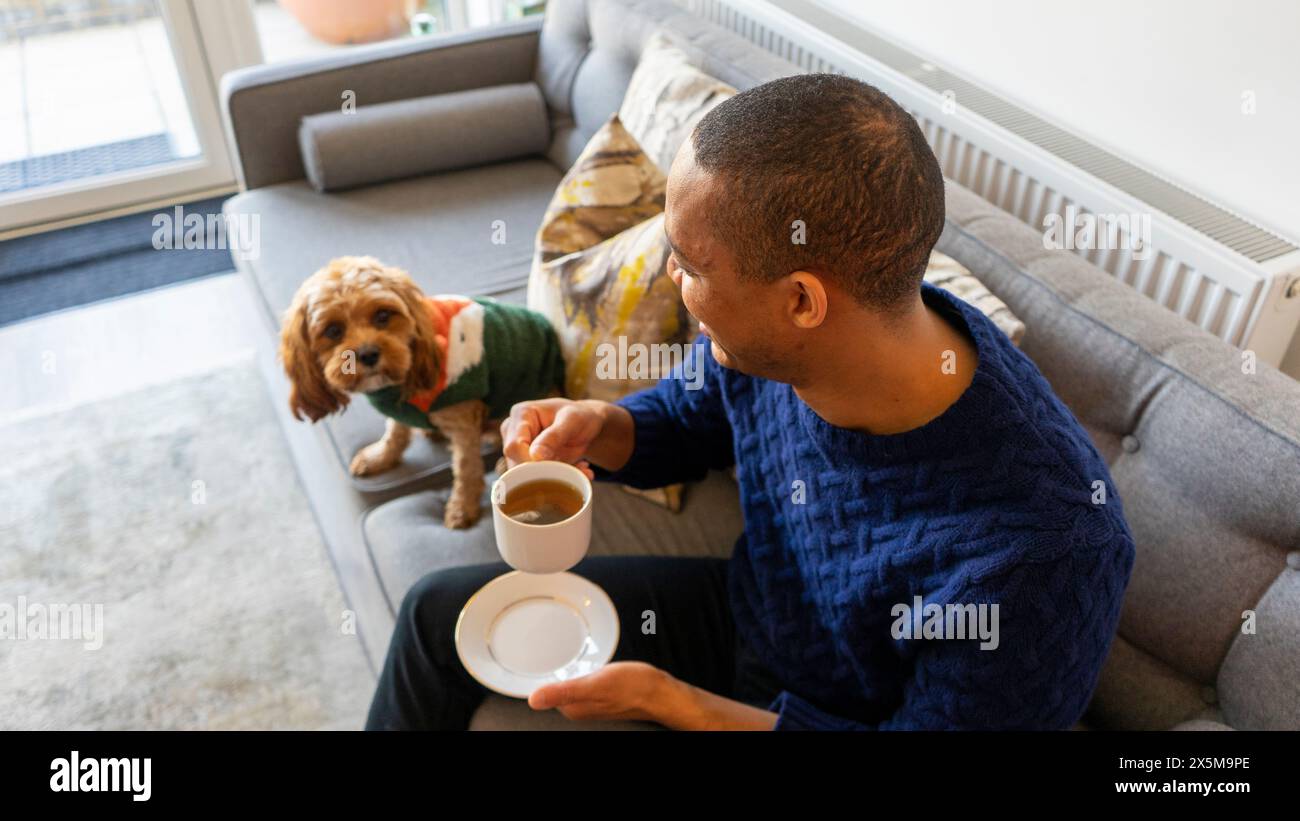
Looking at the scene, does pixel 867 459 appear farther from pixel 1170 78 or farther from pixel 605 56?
pixel 605 56

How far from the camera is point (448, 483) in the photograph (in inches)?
78.5

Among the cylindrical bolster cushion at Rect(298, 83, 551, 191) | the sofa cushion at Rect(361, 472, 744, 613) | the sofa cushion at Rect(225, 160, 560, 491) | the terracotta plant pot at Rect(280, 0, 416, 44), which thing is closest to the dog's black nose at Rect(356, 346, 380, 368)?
the sofa cushion at Rect(361, 472, 744, 613)

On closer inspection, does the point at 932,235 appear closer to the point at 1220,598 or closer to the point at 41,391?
the point at 1220,598

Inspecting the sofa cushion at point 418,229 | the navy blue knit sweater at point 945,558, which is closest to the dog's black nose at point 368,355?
the sofa cushion at point 418,229

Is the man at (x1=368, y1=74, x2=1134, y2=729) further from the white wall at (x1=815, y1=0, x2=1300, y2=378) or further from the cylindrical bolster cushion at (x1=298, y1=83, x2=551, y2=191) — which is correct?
the cylindrical bolster cushion at (x1=298, y1=83, x2=551, y2=191)

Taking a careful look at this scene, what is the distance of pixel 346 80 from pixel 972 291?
6.50 feet

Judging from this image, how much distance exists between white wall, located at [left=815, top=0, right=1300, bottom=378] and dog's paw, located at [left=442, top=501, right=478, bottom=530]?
54.0 inches

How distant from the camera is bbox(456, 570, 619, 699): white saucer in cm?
127

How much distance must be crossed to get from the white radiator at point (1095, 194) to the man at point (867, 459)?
23.8 inches

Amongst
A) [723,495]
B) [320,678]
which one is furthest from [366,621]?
[723,495]

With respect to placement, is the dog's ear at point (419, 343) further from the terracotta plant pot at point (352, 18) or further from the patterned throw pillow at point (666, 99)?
the terracotta plant pot at point (352, 18)

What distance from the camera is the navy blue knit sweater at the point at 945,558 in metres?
1.03
